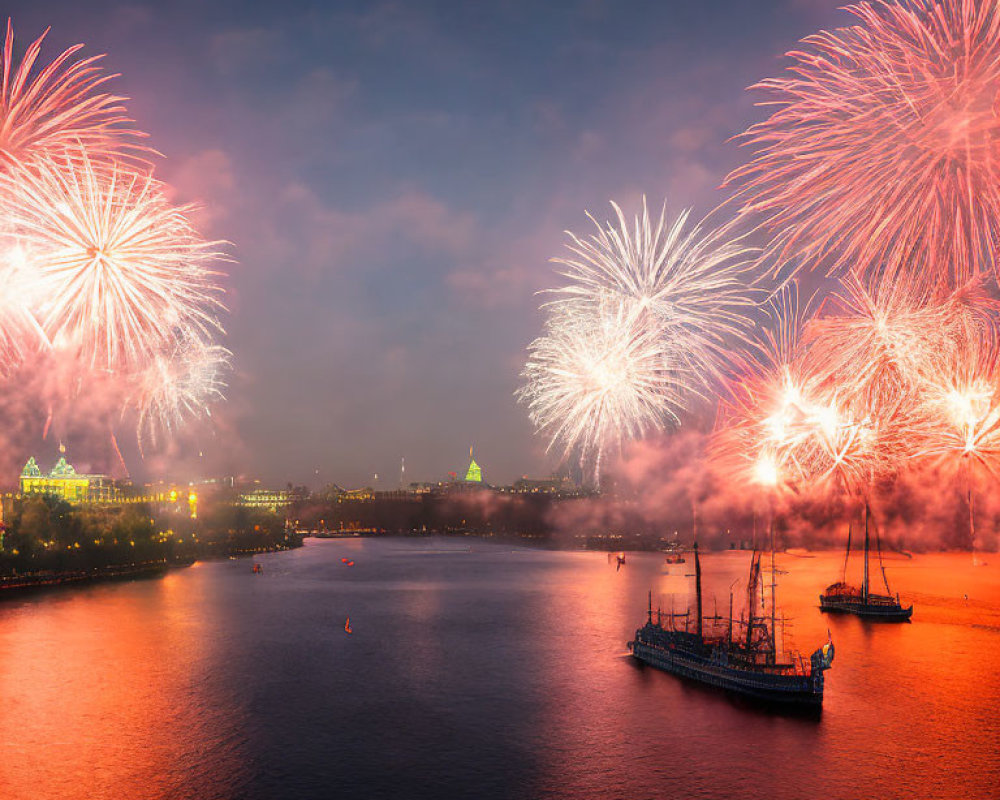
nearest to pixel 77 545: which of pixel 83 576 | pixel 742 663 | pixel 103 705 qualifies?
pixel 83 576

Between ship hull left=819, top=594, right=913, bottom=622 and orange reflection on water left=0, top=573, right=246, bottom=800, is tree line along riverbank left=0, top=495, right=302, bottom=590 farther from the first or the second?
ship hull left=819, top=594, right=913, bottom=622

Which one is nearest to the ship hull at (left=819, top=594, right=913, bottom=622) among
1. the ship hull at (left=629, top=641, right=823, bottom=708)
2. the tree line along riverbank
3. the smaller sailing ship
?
the smaller sailing ship

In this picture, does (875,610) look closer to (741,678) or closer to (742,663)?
(742,663)

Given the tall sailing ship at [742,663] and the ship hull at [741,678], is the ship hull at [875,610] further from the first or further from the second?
the ship hull at [741,678]

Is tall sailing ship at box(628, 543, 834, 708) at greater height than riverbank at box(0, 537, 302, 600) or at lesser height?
greater

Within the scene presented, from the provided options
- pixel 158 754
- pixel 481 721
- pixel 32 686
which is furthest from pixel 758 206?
pixel 32 686

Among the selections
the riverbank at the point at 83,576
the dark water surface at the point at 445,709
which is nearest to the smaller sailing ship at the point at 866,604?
the dark water surface at the point at 445,709
